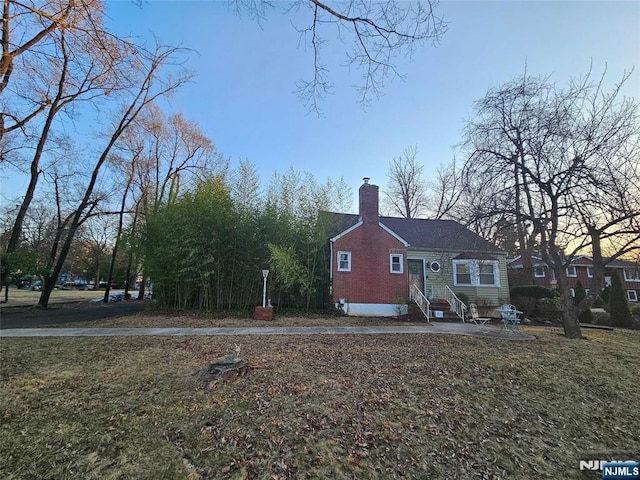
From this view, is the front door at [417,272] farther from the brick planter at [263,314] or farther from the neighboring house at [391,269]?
the brick planter at [263,314]

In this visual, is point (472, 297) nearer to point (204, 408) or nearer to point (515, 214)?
point (515, 214)

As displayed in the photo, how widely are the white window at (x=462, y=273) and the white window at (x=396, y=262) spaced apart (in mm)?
2883

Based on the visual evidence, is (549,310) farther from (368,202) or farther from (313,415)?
(313,415)

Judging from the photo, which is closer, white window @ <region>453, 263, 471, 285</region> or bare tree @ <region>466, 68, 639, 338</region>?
bare tree @ <region>466, 68, 639, 338</region>

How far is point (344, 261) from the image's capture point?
12906 millimetres

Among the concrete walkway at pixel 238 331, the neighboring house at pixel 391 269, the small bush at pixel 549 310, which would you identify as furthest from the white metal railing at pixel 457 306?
the small bush at pixel 549 310

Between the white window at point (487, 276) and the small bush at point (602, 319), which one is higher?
the white window at point (487, 276)

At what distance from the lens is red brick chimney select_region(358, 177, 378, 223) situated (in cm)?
1323

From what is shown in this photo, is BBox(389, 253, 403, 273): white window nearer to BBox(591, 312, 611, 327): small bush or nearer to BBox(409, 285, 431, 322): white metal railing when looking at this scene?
BBox(409, 285, 431, 322): white metal railing

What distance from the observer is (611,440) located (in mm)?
3059

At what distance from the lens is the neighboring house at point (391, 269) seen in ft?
41.8

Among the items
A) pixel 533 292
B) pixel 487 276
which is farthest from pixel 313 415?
pixel 533 292

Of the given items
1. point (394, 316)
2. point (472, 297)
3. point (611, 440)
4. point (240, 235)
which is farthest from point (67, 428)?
point (472, 297)

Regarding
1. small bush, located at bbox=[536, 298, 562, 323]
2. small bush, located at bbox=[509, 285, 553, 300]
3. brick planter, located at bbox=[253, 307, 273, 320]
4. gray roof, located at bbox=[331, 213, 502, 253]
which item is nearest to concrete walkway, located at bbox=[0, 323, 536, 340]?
brick planter, located at bbox=[253, 307, 273, 320]
